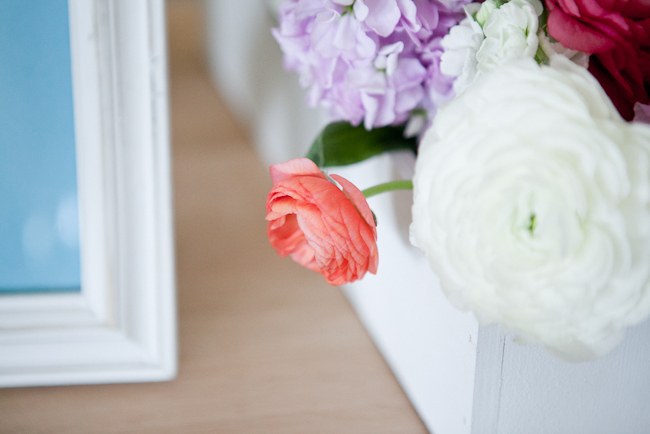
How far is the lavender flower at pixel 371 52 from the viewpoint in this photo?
1.22 ft

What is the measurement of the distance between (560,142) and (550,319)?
0.19ft

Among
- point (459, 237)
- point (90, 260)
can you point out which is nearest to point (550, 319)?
point (459, 237)

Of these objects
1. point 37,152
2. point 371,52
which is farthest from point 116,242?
point 371,52

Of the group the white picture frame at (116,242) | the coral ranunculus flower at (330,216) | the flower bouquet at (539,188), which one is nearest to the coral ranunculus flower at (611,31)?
the flower bouquet at (539,188)

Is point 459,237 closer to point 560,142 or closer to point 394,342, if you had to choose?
point 560,142

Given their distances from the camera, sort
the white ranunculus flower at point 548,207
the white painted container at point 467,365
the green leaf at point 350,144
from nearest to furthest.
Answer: the white ranunculus flower at point 548,207 → the white painted container at point 467,365 → the green leaf at point 350,144

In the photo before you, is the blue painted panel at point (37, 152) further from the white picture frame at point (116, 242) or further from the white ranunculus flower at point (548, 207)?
the white ranunculus flower at point (548, 207)

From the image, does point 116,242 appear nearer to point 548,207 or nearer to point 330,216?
point 330,216

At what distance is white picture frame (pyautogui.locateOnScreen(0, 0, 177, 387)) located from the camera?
409mm

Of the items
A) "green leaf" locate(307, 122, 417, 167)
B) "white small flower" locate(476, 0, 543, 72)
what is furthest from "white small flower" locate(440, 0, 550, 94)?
"green leaf" locate(307, 122, 417, 167)

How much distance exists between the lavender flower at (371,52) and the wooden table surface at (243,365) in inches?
5.7

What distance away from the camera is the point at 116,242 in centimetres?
43

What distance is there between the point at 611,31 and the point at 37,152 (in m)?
0.29

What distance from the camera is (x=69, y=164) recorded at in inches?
16.7
